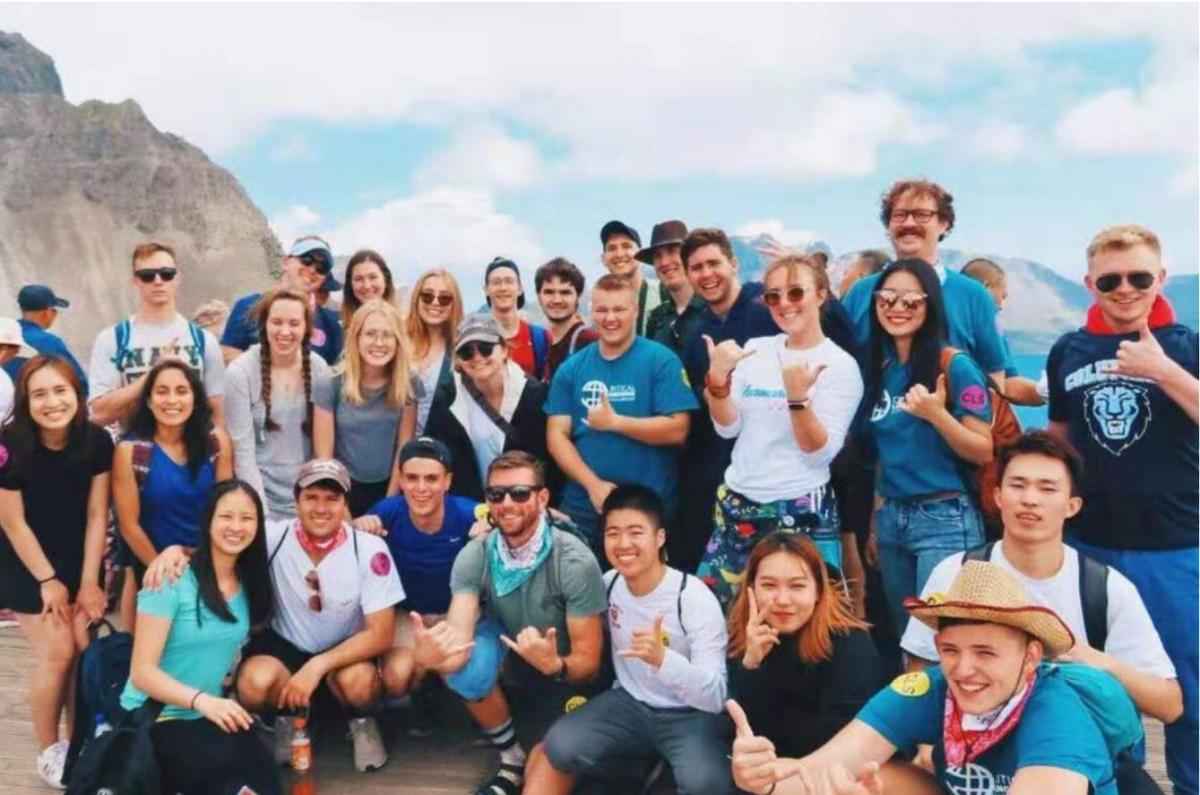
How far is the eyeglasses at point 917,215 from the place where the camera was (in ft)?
15.9

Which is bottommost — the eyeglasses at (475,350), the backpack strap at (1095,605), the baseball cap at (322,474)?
the backpack strap at (1095,605)

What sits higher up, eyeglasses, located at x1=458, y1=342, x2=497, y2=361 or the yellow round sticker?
eyeglasses, located at x1=458, y1=342, x2=497, y2=361

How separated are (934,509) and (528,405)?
7.44 feet

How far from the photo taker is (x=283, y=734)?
4699mm

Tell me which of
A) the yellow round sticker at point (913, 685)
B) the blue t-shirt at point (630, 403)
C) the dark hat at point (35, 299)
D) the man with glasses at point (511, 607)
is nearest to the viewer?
the yellow round sticker at point (913, 685)

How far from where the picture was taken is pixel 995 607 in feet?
9.35

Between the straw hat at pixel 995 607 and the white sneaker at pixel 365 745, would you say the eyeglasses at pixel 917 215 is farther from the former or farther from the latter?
the white sneaker at pixel 365 745

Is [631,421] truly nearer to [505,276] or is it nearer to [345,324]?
[505,276]

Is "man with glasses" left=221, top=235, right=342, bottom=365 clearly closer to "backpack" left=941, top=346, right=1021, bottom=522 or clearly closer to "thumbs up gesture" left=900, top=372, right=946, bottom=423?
"thumbs up gesture" left=900, top=372, right=946, bottom=423

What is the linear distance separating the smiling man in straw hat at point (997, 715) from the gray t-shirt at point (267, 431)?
315cm

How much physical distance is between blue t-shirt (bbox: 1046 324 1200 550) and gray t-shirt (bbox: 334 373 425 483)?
350 centimetres

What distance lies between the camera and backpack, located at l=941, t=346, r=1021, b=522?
13.2ft

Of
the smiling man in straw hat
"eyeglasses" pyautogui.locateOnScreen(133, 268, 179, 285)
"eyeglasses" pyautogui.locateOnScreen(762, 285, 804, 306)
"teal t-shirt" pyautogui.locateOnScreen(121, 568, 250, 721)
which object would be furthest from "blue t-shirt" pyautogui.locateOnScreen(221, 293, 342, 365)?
the smiling man in straw hat

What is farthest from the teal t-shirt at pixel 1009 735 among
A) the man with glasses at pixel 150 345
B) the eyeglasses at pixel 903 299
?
the man with glasses at pixel 150 345
